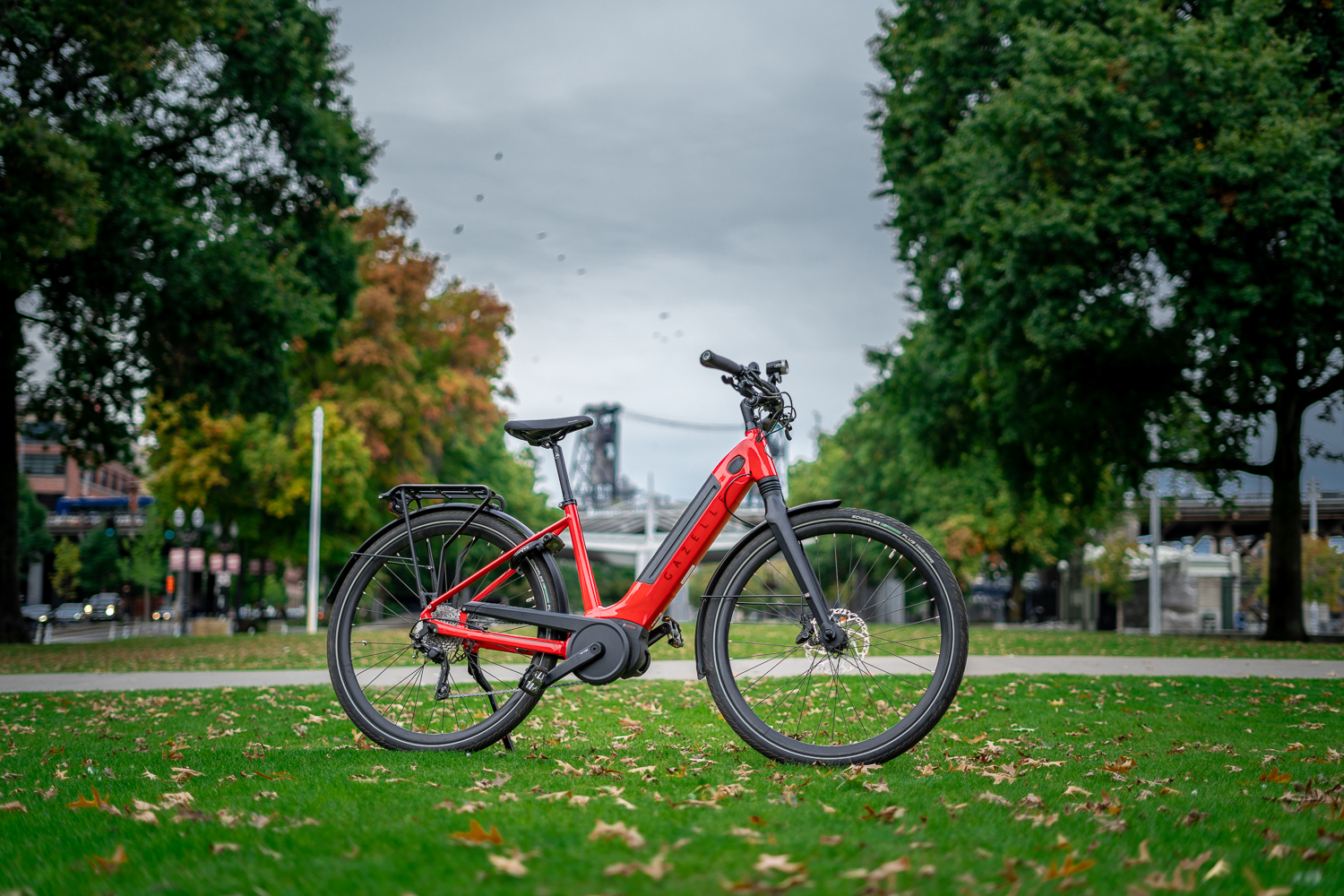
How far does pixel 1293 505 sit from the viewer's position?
18.0 metres

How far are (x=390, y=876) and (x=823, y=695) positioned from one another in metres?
2.75

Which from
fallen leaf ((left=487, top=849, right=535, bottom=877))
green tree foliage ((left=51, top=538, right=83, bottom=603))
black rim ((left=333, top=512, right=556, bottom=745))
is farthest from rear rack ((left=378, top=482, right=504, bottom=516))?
green tree foliage ((left=51, top=538, right=83, bottom=603))

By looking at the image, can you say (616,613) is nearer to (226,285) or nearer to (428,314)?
(226,285)

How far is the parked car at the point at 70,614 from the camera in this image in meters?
46.2

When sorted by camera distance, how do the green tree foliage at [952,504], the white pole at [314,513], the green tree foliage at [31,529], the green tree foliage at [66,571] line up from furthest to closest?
the green tree foliage at [66,571], the green tree foliage at [31,529], the green tree foliage at [952,504], the white pole at [314,513]

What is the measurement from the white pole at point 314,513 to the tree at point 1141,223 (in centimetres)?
1443

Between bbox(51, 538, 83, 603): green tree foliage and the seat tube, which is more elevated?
the seat tube

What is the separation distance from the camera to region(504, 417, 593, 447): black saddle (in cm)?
455

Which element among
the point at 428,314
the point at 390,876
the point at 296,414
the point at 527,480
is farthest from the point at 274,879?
the point at 527,480

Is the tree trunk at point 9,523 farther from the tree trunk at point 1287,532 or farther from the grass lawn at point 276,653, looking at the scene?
the tree trunk at point 1287,532

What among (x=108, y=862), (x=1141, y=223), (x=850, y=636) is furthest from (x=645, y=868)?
(x=1141, y=223)

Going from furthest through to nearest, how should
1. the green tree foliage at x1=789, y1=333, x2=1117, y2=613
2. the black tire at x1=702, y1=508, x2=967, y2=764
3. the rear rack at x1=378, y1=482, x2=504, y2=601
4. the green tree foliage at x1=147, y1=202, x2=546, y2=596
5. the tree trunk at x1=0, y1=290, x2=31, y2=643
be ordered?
1. the green tree foliage at x1=789, y1=333, x2=1117, y2=613
2. the green tree foliage at x1=147, y1=202, x2=546, y2=596
3. the tree trunk at x1=0, y1=290, x2=31, y2=643
4. the rear rack at x1=378, y1=482, x2=504, y2=601
5. the black tire at x1=702, y1=508, x2=967, y2=764

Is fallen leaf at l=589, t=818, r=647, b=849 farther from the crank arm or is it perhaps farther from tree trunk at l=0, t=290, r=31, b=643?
tree trunk at l=0, t=290, r=31, b=643

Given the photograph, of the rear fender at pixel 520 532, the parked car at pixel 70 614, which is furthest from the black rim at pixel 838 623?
the parked car at pixel 70 614
